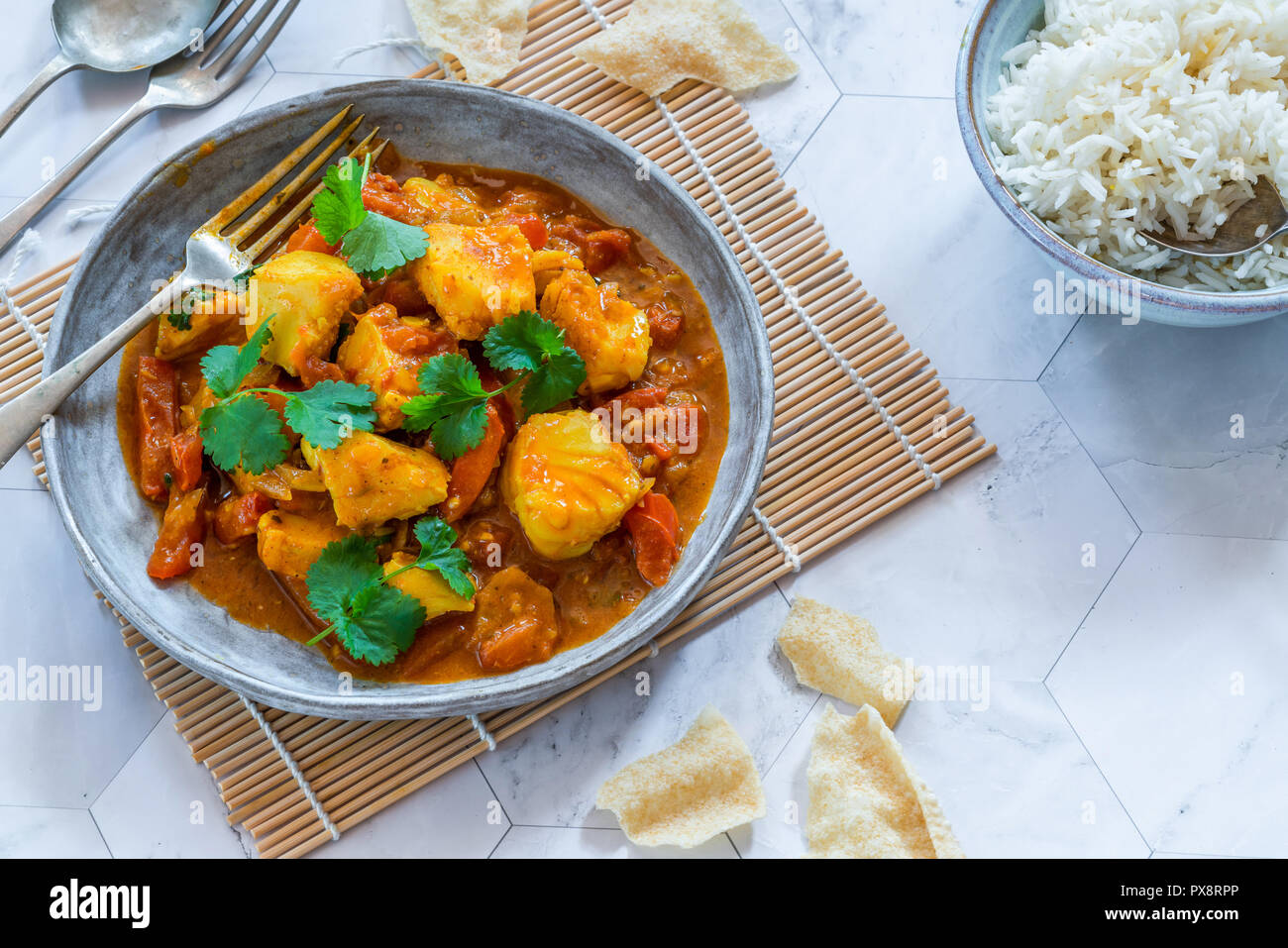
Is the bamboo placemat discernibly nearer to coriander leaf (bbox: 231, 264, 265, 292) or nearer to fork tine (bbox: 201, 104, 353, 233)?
fork tine (bbox: 201, 104, 353, 233)

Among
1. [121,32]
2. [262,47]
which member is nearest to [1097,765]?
[262,47]

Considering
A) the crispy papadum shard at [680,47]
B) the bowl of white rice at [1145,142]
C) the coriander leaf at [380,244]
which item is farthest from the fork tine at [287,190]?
the bowl of white rice at [1145,142]

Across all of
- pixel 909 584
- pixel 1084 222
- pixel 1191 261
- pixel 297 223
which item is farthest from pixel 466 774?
pixel 1191 261

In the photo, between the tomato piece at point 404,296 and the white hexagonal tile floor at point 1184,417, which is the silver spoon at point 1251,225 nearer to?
the white hexagonal tile floor at point 1184,417

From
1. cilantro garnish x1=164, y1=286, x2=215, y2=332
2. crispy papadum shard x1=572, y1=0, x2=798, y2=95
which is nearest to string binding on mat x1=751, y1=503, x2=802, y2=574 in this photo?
crispy papadum shard x1=572, y1=0, x2=798, y2=95

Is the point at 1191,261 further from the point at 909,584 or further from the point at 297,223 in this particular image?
the point at 297,223

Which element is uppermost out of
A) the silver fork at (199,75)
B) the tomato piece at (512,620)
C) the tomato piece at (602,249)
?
the silver fork at (199,75)
